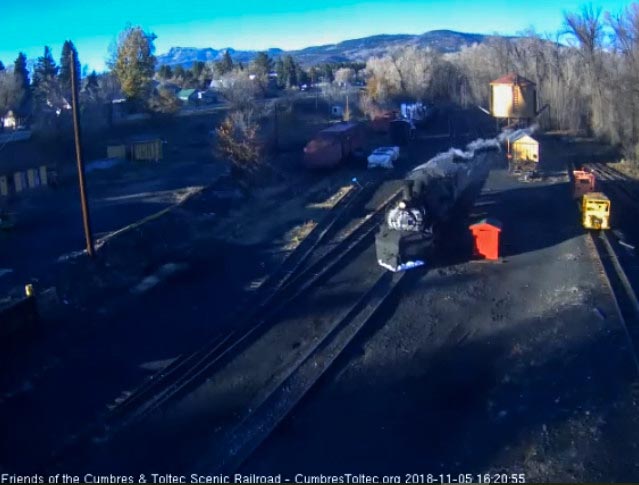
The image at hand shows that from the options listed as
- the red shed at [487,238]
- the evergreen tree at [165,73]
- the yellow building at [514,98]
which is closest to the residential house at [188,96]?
the evergreen tree at [165,73]

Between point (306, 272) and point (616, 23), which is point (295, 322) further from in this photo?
point (616, 23)

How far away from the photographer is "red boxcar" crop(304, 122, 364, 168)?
2898 centimetres

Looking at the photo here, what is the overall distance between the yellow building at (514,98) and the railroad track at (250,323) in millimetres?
18135

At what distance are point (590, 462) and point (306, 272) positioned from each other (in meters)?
8.71

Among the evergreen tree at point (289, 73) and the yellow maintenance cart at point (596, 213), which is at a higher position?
the evergreen tree at point (289, 73)

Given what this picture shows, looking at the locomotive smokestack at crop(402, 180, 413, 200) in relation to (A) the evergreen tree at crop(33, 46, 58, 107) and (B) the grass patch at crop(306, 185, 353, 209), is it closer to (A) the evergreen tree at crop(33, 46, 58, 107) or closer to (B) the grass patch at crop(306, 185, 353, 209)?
(B) the grass patch at crop(306, 185, 353, 209)

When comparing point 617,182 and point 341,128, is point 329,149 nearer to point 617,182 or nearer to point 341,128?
point 341,128

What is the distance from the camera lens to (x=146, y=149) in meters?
32.8

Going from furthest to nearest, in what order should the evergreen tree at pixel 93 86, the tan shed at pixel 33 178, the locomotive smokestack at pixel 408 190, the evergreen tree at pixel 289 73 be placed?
1. the evergreen tree at pixel 289 73
2. the evergreen tree at pixel 93 86
3. the tan shed at pixel 33 178
4. the locomotive smokestack at pixel 408 190

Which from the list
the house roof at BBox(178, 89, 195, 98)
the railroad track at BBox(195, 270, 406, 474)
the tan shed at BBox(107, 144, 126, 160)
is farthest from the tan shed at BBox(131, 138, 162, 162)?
the house roof at BBox(178, 89, 195, 98)

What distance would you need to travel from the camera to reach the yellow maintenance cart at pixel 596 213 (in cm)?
1781

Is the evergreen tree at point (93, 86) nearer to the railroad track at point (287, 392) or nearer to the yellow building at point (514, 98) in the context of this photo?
the yellow building at point (514, 98)

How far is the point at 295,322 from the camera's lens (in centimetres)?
1254

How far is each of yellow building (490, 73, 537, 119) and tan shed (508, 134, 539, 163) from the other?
8.25 metres
